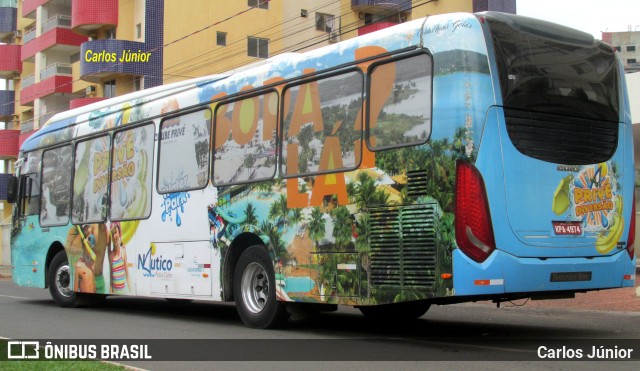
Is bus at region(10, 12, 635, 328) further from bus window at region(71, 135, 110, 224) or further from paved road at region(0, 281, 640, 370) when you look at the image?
bus window at region(71, 135, 110, 224)

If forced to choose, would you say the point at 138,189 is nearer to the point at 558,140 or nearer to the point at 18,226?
the point at 18,226

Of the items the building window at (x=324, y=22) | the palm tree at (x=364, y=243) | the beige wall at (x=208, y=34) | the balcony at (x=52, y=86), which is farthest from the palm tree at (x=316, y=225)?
the balcony at (x=52, y=86)

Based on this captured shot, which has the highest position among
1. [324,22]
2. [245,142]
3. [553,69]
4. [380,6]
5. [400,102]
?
[380,6]

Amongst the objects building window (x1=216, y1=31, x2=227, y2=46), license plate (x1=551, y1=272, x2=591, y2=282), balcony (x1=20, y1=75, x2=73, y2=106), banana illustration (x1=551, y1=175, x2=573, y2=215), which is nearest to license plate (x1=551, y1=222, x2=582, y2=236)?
banana illustration (x1=551, y1=175, x2=573, y2=215)

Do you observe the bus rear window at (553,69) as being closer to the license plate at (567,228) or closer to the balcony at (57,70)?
the license plate at (567,228)

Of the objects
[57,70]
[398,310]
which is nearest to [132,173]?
[398,310]

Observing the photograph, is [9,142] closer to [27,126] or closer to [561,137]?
[27,126]

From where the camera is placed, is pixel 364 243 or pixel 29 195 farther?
pixel 29 195

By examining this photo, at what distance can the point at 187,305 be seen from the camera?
56.1ft

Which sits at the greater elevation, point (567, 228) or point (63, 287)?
point (567, 228)

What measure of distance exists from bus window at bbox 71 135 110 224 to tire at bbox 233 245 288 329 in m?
4.13

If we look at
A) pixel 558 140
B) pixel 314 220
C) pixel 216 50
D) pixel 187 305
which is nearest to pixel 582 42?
pixel 558 140

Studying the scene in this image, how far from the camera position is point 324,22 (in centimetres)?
4366

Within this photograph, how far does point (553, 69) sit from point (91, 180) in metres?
8.82
